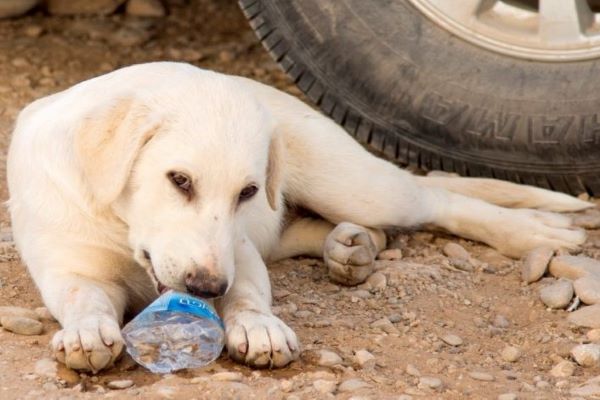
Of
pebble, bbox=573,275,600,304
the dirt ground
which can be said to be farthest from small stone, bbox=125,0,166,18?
pebble, bbox=573,275,600,304

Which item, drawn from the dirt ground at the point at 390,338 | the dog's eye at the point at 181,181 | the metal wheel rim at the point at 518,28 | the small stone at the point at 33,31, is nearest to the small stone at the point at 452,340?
the dirt ground at the point at 390,338

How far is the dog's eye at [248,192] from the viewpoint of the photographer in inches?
154

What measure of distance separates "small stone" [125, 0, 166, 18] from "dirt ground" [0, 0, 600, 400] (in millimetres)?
1105

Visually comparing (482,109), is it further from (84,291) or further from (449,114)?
(84,291)

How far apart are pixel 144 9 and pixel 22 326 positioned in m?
3.36

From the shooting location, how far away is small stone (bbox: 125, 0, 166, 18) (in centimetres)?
704

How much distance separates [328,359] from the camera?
151 inches

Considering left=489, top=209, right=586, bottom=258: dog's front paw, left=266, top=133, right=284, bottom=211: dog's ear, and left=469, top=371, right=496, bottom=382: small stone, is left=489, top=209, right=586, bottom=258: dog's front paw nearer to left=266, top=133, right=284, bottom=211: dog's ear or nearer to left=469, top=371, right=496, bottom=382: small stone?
left=266, top=133, right=284, bottom=211: dog's ear

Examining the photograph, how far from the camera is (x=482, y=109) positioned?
5176 mm

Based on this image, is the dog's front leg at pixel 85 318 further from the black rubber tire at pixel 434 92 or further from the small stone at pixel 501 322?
the black rubber tire at pixel 434 92

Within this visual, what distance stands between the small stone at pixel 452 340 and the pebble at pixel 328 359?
0.40 meters

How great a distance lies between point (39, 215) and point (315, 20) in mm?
1496

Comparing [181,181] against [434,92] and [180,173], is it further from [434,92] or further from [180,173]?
[434,92]

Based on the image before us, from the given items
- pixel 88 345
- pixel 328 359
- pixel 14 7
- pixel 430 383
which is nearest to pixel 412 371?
pixel 430 383
